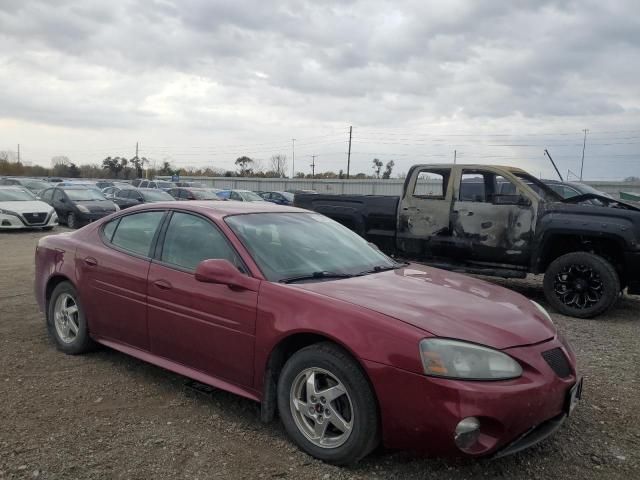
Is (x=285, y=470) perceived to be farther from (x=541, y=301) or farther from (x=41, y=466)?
(x=541, y=301)

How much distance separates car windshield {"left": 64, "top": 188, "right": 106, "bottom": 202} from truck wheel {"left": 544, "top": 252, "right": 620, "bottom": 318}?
1557 cm

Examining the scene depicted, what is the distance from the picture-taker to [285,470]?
9.86 ft

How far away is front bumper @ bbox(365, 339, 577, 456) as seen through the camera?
267 cm

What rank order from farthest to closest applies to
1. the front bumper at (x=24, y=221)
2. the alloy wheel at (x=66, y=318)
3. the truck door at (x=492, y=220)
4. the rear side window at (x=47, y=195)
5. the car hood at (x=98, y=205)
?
1. the rear side window at (x=47, y=195)
2. the car hood at (x=98, y=205)
3. the front bumper at (x=24, y=221)
4. the truck door at (x=492, y=220)
5. the alloy wheel at (x=66, y=318)

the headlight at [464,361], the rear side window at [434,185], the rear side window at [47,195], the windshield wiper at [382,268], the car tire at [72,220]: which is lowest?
the car tire at [72,220]

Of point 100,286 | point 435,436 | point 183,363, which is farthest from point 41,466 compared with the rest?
point 435,436

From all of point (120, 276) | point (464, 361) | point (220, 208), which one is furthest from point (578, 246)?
point (120, 276)

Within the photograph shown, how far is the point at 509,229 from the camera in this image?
751 centimetres

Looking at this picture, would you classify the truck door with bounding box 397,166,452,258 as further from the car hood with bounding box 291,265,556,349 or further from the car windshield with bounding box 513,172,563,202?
the car hood with bounding box 291,265,556,349

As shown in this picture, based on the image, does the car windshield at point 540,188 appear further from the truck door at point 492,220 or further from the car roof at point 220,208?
the car roof at point 220,208

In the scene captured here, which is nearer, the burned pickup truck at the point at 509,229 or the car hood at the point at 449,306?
the car hood at the point at 449,306

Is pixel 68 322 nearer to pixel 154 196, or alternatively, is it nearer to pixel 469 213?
pixel 469 213

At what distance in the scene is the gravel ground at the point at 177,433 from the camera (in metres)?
3.02

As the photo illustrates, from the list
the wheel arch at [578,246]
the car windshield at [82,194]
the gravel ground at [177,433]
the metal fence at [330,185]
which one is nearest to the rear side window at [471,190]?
the wheel arch at [578,246]
